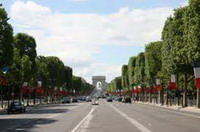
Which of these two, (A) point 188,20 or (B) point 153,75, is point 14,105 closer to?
(A) point 188,20

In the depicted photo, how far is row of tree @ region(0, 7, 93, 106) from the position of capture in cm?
6581

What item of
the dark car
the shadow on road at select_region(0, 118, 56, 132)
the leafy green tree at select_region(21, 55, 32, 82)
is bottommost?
the shadow on road at select_region(0, 118, 56, 132)

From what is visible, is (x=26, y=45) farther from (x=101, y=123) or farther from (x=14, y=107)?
(x=101, y=123)

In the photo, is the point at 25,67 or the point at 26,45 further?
the point at 26,45

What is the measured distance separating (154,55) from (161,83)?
577 centimetres

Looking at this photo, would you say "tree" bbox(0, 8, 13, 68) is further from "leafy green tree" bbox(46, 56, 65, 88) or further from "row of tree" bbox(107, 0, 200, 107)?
"leafy green tree" bbox(46, 56, 65, 88)

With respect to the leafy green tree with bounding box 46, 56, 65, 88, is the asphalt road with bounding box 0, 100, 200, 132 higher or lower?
lower

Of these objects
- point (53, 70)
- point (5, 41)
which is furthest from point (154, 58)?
point (53, 70)

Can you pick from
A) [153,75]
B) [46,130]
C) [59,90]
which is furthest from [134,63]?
[46,130]

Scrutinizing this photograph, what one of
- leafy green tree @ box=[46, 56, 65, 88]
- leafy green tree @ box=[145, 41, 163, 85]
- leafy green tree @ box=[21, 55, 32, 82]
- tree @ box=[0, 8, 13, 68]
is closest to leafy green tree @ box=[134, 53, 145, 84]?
leafy green tree @ box=[46, 56, 65, 88]

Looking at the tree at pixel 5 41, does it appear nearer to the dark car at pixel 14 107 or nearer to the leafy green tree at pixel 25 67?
the dark car at pixel 14 107

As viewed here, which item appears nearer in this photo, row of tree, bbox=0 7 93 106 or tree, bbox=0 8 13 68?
tree, bbox=0 8 13 68

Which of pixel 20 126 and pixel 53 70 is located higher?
pixel 53 70

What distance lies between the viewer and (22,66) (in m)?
94.9
